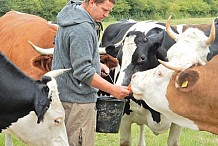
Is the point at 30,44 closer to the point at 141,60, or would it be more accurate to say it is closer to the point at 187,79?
the point at 141,60

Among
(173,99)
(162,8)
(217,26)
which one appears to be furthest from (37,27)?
(162,8)

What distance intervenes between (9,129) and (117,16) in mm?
43727

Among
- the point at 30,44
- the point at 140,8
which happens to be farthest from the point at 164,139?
the point at 140,8

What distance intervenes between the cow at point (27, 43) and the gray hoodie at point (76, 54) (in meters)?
0.99

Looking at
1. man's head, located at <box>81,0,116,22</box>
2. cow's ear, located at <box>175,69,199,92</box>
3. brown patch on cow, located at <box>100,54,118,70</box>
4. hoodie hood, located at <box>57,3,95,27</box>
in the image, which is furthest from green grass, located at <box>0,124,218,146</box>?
cow's ear, located at <box>175,69,199,92</box>

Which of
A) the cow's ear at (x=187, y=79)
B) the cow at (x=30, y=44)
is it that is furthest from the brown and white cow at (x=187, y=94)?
the cow at (x=30, y=44)

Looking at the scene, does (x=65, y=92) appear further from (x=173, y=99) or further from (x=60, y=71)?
(x=173, y=99)

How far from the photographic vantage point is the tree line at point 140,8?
45.8m

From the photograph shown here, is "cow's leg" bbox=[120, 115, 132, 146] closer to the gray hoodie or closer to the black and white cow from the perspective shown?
the black and white cow

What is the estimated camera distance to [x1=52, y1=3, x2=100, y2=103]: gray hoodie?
454 cm

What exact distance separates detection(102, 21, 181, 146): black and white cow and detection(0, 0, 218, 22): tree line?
32.7 metres

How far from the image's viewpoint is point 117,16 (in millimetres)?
48188

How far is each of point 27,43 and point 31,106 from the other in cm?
215

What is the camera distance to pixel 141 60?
593 cm
